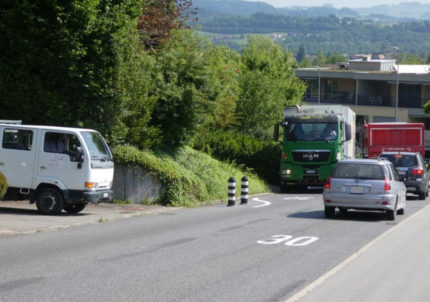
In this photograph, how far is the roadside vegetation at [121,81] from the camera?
80.1 ft

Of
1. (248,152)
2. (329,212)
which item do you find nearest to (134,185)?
(329,212)

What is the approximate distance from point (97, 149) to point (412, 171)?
51.3ft

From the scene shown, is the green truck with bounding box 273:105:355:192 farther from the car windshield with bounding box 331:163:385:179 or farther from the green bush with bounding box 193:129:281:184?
the car windshield with bounding box 331:163:385:179

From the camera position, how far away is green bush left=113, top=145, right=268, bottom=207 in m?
26.0

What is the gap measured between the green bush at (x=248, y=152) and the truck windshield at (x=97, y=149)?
1665 cm

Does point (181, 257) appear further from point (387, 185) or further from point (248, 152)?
point (248, 152)

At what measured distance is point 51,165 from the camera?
2111 centimetres

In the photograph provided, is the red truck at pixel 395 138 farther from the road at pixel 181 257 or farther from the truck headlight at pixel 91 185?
the truck headlight at pixel 91 185

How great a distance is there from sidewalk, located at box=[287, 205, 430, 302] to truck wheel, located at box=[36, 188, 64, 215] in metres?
8.43

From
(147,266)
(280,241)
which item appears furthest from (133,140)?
(147,266)

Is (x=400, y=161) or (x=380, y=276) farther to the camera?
(x=400, y=161)

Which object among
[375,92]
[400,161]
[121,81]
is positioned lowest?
[400,161]

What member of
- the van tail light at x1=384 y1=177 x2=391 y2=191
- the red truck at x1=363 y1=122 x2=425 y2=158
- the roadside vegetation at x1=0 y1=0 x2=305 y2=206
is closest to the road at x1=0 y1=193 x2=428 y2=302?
the van tail light at x1=384 y1=177 x2=391 y2=191

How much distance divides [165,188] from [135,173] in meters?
1.06
